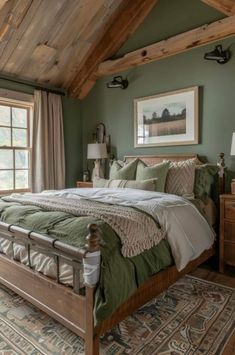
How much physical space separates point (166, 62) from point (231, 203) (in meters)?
2.11

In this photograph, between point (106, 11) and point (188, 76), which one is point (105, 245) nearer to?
point (188, 76)

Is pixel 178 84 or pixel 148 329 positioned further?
pixel 178 84

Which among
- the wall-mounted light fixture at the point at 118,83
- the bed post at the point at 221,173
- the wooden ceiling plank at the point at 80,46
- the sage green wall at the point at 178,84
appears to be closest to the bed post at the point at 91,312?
the bed post at the point at 221,173

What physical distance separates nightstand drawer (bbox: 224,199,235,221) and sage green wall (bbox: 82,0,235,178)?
56 cm

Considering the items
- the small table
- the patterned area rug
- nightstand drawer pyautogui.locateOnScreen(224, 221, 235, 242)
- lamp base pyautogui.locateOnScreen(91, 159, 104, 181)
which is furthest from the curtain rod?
nightstand drawer pyautogui.locateOnScreen(224, 221, 235, 242)

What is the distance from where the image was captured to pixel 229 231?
2.69 meters

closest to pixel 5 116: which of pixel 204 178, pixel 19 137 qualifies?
pixel 19 137

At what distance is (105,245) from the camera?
1.52 meters

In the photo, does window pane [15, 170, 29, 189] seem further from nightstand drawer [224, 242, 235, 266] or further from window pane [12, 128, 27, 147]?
nightstand drawer [224, 242, 235, 266]

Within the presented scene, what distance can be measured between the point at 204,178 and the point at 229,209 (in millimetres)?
441

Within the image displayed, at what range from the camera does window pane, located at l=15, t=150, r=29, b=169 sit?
4145mm

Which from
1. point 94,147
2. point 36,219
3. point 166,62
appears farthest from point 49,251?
point 166,62

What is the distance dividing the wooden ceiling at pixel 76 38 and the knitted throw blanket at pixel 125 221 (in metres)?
2.29

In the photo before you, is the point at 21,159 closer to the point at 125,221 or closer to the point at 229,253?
the point at 125,221
